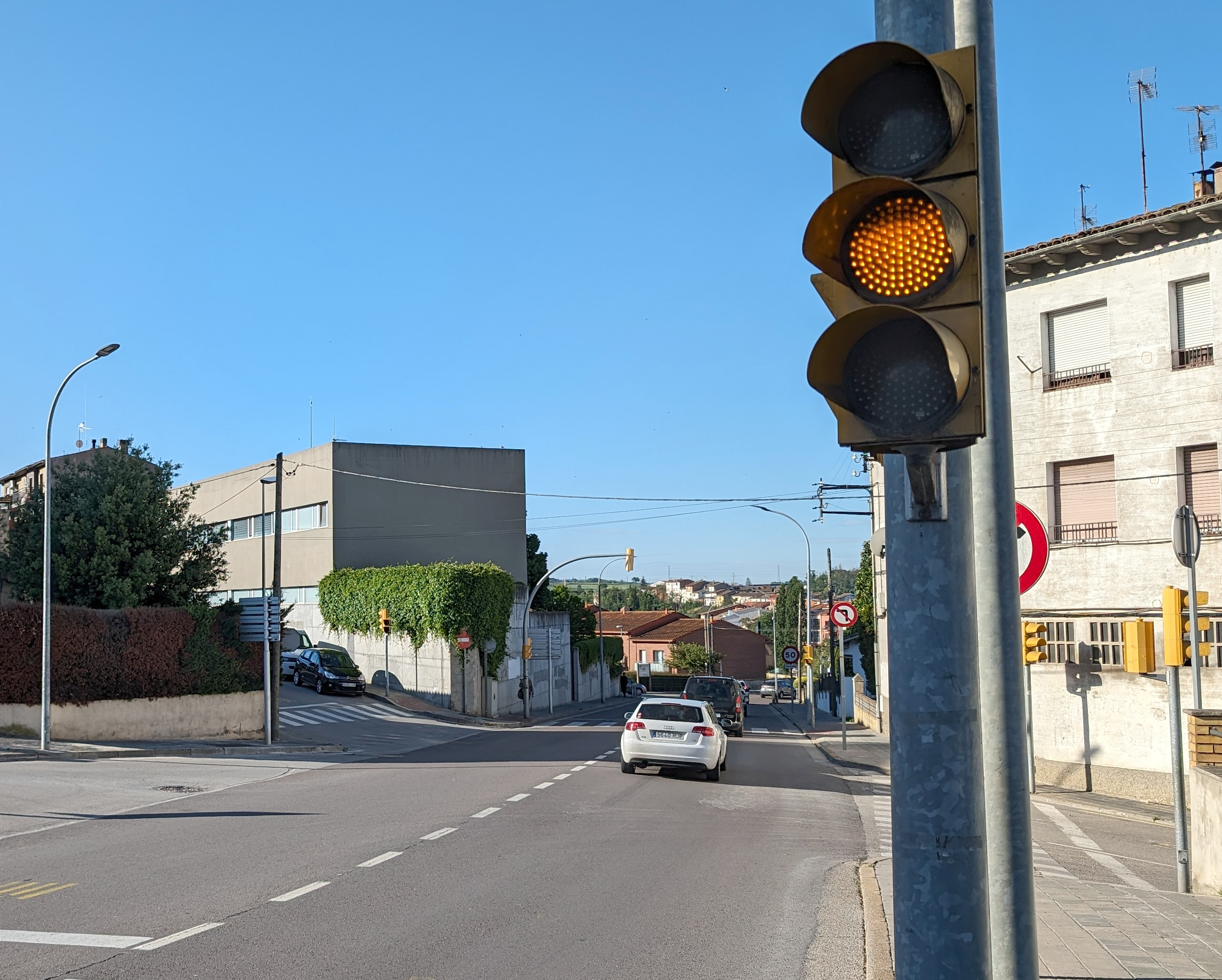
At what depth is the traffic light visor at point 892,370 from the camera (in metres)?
2.90

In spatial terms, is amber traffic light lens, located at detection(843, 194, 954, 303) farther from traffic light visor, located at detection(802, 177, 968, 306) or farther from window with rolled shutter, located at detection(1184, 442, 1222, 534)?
window with rolled shutter, located at detection(1184, 442, 1222, 534)

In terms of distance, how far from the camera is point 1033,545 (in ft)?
22.9

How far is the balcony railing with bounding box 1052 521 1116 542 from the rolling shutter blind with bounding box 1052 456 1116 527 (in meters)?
0.05

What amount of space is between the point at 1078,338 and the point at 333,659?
30944 millimetres

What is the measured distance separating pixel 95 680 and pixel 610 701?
48.6 m

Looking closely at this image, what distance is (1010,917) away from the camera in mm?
3713

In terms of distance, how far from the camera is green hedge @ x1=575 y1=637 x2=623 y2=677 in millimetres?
69312

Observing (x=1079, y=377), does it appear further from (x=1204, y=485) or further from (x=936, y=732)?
(x=936, y=732)

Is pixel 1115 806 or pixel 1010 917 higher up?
pixel 1010 917

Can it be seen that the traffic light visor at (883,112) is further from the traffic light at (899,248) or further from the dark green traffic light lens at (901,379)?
the dark green traffic light lens at (901,379)

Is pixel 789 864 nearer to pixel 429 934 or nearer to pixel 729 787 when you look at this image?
pixel 429 934

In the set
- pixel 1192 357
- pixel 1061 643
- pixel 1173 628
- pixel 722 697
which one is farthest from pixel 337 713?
pixel 1173 628

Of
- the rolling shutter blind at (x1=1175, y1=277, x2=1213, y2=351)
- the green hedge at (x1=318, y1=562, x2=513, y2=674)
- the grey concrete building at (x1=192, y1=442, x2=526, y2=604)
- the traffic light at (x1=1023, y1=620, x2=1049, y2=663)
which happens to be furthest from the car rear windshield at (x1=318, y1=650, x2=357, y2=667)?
the rolling shutter blind at (x1=1175, y1=277, x2=1213, y2=351)

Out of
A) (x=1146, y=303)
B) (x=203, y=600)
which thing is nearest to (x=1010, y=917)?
(x=1146, y=303)
